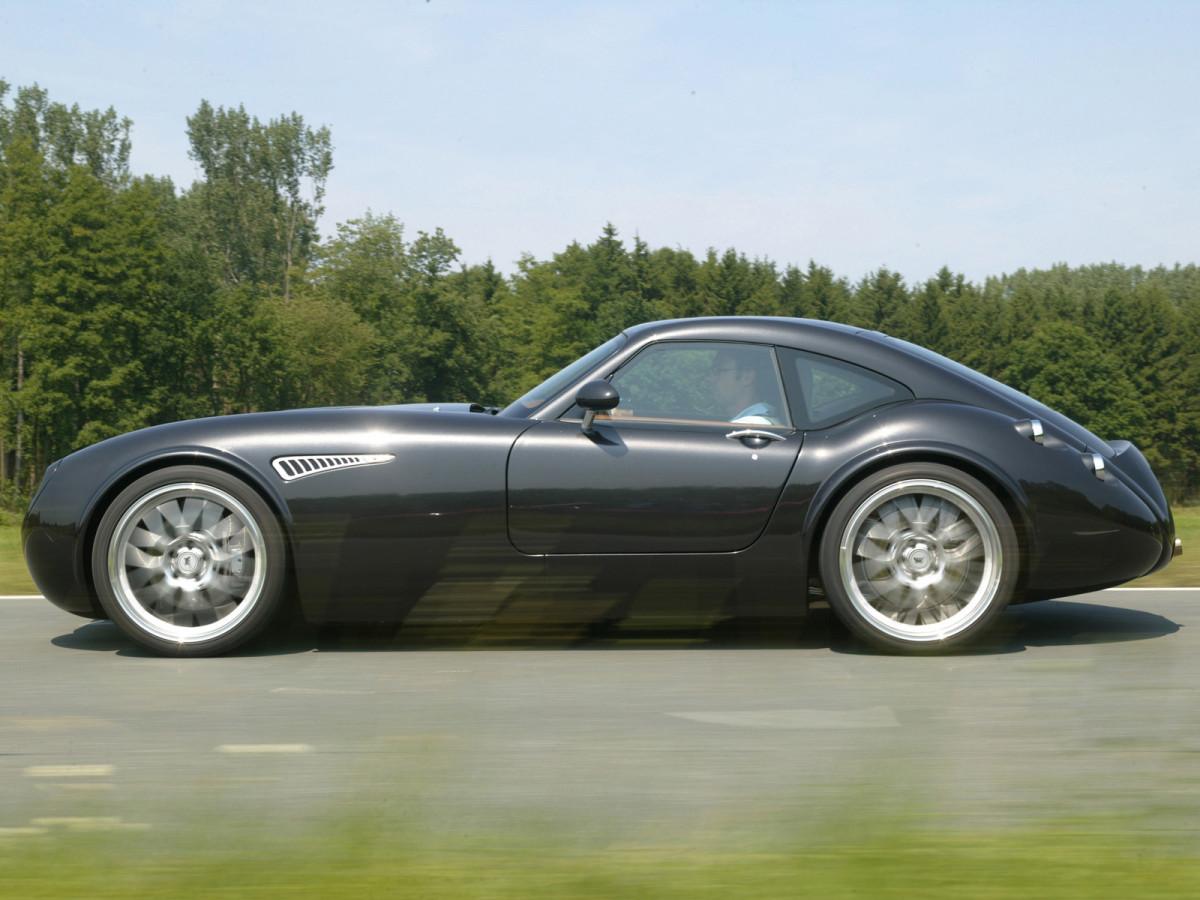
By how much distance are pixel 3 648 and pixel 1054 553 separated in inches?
167

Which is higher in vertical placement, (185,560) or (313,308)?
(313,308)

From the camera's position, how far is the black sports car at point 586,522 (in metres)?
4.78

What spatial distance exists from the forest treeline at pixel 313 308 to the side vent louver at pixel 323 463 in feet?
171

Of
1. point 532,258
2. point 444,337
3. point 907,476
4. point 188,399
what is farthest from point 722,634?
point 532,258

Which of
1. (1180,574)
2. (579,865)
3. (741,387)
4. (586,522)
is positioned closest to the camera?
(579,865)

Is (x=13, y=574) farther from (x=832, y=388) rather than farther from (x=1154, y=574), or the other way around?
(x=1154, y=574)

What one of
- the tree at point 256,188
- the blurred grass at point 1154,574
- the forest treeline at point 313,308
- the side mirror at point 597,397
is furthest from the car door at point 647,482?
the tree at point 256,188

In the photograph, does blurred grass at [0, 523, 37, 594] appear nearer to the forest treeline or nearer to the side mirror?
the side mirror

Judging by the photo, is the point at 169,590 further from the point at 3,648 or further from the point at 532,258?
the point at 532,258

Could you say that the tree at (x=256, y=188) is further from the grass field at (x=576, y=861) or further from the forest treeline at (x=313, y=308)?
the grass field at (x=576, y=861)

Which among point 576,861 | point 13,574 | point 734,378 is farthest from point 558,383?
point 13,574

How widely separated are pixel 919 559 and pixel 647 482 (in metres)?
1.10

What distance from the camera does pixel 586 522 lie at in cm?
477

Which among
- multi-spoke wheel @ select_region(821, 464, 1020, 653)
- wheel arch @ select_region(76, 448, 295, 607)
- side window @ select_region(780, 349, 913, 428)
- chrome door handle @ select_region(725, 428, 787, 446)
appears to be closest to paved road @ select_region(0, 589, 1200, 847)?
multi-spoke wheel @ select_region(821, 464, 1020, 653)
